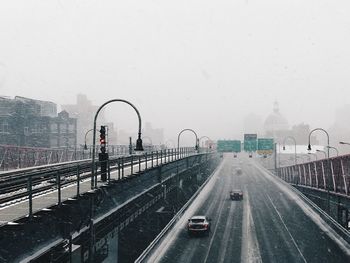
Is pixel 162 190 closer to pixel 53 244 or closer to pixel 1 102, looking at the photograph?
pixel 53 244

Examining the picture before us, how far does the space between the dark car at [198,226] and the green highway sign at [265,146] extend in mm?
65789

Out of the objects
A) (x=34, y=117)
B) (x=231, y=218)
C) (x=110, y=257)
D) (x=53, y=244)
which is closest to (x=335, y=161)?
(x=231, y=218)

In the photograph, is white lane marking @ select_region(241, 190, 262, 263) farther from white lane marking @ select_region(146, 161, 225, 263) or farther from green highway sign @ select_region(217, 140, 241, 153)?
green highway sign @ select_region(217, 140, 241, 153)

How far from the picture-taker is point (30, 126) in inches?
3777

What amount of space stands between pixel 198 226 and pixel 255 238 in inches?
189

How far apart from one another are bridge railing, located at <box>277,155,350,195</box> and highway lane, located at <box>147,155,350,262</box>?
13.6 ft

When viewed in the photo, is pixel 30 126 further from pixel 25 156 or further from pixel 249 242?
pixel 249 242

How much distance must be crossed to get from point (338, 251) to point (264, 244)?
17.4 feet

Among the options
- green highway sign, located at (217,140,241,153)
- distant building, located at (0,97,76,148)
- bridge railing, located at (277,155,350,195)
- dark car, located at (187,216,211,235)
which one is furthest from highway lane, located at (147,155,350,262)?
distant building, located at (0,97,76,148)

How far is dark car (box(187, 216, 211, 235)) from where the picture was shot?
3266 centimetres

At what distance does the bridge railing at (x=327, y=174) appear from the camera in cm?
4088

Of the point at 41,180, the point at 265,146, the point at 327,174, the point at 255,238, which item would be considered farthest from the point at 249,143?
the point at 41,180

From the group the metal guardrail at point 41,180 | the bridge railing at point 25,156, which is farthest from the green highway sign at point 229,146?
the metal guardrail at point 41,180

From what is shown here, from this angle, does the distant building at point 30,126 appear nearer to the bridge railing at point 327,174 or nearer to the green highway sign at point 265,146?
the green highway sign at point 265,146
